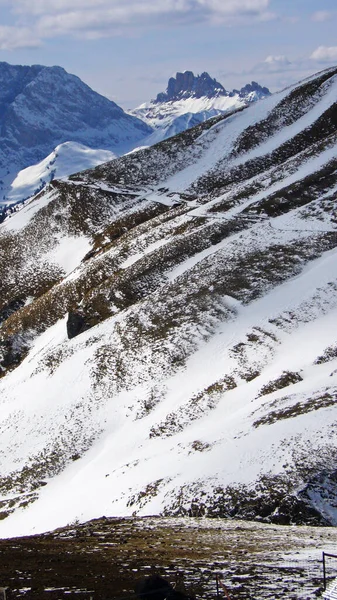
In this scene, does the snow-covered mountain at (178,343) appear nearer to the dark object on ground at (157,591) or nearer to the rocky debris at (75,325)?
the rocky debris at (75,325)

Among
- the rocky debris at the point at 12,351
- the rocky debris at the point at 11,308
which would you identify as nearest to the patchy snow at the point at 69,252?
the rocky debris at the point at 11,308

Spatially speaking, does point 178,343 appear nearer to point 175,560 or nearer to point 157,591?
point 175,560

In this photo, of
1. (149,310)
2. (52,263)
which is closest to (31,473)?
(149,310)

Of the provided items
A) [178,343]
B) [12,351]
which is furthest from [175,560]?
[12,351]

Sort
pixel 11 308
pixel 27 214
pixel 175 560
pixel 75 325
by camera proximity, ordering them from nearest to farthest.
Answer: pixel 175 560 < pixel 75 325 < pixel 11 308 < pixel 27 214

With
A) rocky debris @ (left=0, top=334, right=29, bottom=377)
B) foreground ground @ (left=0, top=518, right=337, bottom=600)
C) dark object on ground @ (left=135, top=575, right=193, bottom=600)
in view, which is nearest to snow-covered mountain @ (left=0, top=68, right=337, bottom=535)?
rocky debris @ (left=0, top=334, right=29, bottom=377)

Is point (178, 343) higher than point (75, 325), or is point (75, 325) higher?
point (75, 325)
